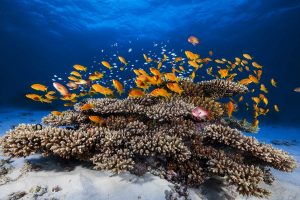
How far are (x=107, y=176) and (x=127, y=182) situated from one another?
0.43 metres

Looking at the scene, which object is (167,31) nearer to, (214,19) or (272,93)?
(214,19)

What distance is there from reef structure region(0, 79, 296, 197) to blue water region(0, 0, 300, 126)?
28.9m

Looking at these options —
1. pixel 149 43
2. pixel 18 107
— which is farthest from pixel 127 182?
pixel 149 43

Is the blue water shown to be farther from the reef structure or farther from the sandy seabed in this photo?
the sandy seabed

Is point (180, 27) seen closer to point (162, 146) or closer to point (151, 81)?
point (151, 81)

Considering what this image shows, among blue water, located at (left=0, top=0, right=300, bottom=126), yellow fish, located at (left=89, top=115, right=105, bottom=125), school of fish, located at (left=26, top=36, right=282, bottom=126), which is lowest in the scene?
yellow fish, located at (left=89, top=115, right=105, bottom=125)

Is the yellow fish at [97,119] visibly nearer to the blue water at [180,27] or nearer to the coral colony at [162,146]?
the coral colony at [162,146]

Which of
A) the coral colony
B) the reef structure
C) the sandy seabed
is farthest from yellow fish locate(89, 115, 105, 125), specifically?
the sandy seabed

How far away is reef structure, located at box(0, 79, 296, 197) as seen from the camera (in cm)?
460

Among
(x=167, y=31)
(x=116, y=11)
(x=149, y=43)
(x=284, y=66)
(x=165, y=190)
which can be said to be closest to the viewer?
(x=165, y=190)

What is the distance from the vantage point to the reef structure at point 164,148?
4.60m

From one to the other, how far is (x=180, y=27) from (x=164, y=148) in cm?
4890

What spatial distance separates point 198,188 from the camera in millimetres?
4887

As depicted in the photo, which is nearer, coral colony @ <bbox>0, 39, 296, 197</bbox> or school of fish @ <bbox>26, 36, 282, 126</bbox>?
coral colony @ <bbox>0, 39, 296, 197</bbox>
